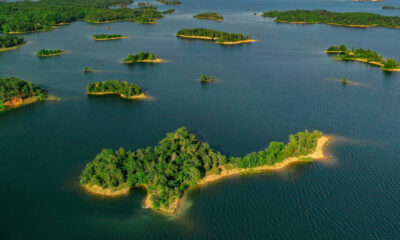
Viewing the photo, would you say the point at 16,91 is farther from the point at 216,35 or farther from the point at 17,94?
the point at 216,35

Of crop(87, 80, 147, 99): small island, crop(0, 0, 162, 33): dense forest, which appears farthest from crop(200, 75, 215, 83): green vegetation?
crop(0, 0, 162, 33): dense forest

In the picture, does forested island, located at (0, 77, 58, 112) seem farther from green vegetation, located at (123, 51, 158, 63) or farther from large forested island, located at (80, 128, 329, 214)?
large forested island, located at (80, 128, 329, 214)

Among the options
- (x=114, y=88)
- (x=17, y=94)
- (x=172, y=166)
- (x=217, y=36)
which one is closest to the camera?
(x=172, y=166)

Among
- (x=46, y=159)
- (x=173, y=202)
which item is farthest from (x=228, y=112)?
(x=46, y=159)

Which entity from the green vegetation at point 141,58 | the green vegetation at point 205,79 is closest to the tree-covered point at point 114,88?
the green vegetation at point 205,79

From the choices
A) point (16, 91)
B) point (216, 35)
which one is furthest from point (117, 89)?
point (216, 35)

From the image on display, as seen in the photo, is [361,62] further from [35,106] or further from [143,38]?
[35,106]

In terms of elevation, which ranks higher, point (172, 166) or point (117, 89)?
point (117, 89)
